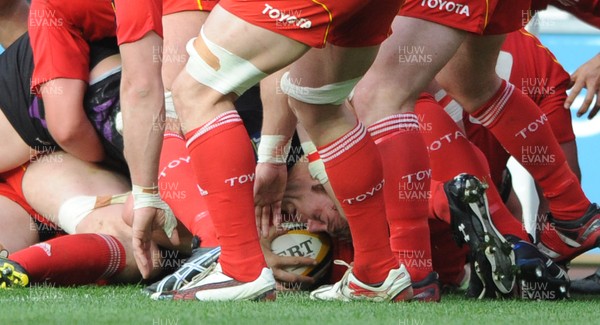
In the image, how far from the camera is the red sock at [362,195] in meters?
2.83

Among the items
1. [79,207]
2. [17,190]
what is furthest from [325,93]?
[17,190]

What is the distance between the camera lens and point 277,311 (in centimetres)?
255

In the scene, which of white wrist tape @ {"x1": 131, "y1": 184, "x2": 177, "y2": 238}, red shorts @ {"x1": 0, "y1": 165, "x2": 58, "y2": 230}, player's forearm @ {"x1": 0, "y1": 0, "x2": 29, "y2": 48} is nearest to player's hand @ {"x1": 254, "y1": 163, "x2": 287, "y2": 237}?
white wrist tape @ {"x1": 131, "y1": 184, "x2": 177, "y2": 238}

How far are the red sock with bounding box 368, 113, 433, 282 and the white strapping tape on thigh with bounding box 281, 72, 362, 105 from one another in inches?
8.9

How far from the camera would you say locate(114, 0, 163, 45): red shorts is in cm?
359

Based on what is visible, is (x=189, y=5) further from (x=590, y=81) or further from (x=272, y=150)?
(x=590, y=81)

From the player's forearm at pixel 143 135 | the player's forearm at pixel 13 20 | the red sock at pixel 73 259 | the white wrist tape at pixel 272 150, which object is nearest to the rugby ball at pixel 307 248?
the white wrist tape at pixel 272 150

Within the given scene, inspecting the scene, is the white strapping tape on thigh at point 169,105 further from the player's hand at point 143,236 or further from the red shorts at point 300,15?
the red shorts at point 300,15

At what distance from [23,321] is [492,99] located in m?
1.89

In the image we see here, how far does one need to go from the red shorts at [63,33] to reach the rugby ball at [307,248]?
1185 millimetres

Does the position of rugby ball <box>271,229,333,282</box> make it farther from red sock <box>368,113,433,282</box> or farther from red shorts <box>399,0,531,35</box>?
red shorts <box>399,0,531,35</box>

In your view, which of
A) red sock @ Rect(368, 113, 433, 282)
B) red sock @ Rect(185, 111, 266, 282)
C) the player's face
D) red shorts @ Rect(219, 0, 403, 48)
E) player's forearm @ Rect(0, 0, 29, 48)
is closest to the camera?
red shorts @ Rect(219, 0, 403, 48)

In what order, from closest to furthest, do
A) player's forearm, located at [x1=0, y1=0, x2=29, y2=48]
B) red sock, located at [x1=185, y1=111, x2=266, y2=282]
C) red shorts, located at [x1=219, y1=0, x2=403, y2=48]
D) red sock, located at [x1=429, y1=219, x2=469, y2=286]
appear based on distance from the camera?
red shorts, located at [x1=219, y1=0, x2=403, y2=48] → red sock, located at [x1=185, y1=111, x2=266, y2=282] → red sock, located at [x1=429, y1=219, x2=469, y2=286] → player's forearm, located at [x1=0, y1=0, x2=29, y2=48]

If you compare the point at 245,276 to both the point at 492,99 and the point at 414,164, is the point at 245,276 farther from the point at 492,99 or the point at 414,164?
the point at 492,99
